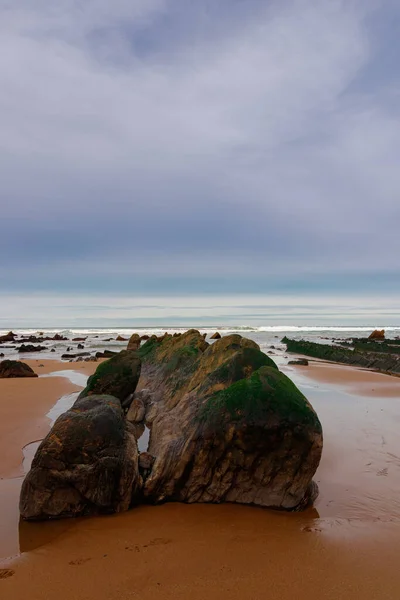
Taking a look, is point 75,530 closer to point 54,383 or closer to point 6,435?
point 6,435

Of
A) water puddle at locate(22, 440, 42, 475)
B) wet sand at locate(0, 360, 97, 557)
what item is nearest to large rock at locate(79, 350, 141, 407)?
Result: wet sand at locate(0, 360, 97, 557)

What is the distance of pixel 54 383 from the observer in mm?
16484

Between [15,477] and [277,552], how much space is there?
13.4 ft

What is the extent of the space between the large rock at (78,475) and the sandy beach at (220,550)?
176 millimetres

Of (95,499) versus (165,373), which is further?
(165,373)

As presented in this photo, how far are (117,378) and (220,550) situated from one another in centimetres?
629

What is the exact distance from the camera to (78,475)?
507cm

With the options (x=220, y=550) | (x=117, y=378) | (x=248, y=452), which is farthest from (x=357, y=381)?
(x=220, y=550)

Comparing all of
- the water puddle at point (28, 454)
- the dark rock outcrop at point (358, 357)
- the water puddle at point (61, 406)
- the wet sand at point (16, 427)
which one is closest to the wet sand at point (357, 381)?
the dark rock outcrop at point (358, 357)

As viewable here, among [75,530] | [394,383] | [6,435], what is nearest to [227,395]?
[75,530]

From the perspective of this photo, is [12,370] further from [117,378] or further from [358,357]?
[358,357]

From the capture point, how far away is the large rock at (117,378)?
33.1 ft

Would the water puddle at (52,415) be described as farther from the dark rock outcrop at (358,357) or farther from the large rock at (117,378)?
the dark rock outcrop at (358,357)

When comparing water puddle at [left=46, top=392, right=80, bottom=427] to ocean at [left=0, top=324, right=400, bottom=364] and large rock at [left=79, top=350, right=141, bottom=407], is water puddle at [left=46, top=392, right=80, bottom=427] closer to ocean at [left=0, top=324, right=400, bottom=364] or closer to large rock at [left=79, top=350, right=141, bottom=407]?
large rock at [left=79, top=350, right=141, bottom=407]
